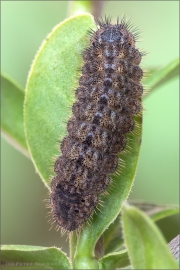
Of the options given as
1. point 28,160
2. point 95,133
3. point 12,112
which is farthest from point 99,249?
point 28,160

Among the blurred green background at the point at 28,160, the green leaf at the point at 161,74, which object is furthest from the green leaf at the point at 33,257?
the blurred green background at the point at 28,160

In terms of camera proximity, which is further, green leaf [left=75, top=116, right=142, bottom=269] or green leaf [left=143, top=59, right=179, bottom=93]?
green leaf [left=143, top=59, right=179, bottom=93]

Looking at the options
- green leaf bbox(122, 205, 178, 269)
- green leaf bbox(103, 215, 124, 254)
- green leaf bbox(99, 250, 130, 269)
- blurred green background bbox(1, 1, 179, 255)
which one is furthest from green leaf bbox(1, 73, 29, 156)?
blurred green background bbox(1, 1, 179, 255)

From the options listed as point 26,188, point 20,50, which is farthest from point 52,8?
point 26,188

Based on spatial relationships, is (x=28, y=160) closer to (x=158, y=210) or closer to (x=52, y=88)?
(x=158, y=210)

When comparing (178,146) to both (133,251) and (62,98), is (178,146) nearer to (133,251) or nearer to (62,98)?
(62,98)

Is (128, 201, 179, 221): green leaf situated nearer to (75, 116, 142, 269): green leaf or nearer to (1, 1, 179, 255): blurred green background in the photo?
(75, 116, 142, 269): green leaf
